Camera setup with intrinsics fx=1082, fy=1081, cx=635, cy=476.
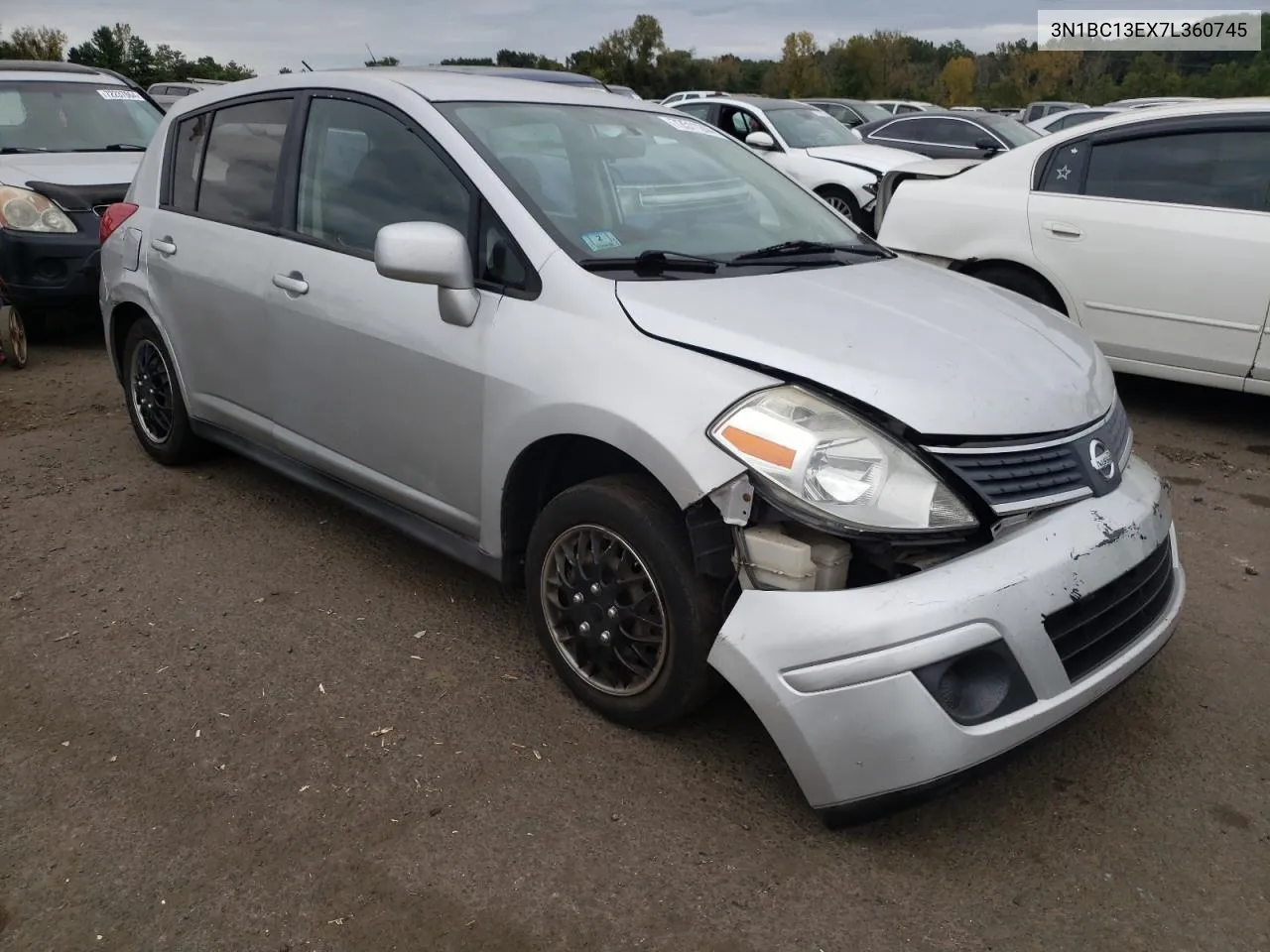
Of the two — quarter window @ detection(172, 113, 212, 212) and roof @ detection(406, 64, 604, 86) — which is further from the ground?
roof @ detection(406, 64, 604, 86)

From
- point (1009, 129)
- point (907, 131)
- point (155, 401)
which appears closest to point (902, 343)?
point (155, 401)

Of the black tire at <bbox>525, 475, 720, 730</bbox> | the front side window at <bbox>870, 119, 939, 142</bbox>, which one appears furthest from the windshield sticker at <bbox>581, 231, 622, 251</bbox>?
the front side window at <bbox>870, 119, 939, 142</bbox>

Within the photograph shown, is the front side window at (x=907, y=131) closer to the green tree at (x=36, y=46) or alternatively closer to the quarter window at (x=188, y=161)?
the quarter window at (x=188, y=161)

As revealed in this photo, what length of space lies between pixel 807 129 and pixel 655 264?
402 inches

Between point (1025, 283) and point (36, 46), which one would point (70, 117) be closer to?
point (1025, 283)

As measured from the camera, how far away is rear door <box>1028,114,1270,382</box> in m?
5.22

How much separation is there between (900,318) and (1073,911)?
58.9 inches

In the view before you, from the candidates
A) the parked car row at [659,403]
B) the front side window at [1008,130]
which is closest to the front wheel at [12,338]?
the parked car row at [659,403]

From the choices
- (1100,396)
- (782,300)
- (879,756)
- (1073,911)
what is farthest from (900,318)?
(1073,911)

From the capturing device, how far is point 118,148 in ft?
27.1

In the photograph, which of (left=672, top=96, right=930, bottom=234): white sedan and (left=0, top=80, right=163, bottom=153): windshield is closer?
(left=0, top=80, right=163, bottom=153): windshield

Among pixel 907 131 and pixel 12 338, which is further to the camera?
pixel 907 131

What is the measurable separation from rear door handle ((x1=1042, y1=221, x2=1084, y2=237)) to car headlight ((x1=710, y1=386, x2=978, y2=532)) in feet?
Answer: 12.7

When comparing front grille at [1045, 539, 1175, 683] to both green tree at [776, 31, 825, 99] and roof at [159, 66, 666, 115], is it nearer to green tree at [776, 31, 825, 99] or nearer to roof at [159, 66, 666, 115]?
roof at [159, 66, 666, 115]
